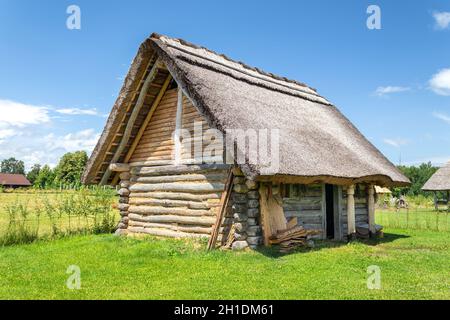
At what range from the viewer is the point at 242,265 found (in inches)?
354

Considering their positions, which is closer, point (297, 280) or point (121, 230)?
point (297, 280)

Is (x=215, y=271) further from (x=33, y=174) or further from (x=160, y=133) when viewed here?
(x=33, y=174)

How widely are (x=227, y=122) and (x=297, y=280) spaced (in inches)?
171

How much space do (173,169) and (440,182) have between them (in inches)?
1183

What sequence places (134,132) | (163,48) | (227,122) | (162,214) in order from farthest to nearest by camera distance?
(134,132), (162,214), (163,48), (227,122)

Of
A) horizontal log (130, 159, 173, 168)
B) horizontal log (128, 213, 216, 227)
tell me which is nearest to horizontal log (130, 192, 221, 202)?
horizontal log (128, 213, 216, 227)

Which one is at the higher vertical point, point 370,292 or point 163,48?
point 163,48

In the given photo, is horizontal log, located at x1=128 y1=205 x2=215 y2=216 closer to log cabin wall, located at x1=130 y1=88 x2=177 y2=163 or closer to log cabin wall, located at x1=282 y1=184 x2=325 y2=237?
log cabin wall, located at x1=130 y1=88 x2=177 y2=163

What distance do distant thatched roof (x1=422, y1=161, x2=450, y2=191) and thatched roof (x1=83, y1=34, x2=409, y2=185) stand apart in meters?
21.8

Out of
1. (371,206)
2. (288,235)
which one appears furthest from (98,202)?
(371,206)

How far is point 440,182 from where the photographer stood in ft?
115

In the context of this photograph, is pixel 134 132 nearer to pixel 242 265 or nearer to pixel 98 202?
pixel 98 202

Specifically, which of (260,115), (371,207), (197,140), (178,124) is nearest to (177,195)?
(197,140)

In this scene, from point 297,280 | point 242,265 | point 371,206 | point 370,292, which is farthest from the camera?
point 371,206
